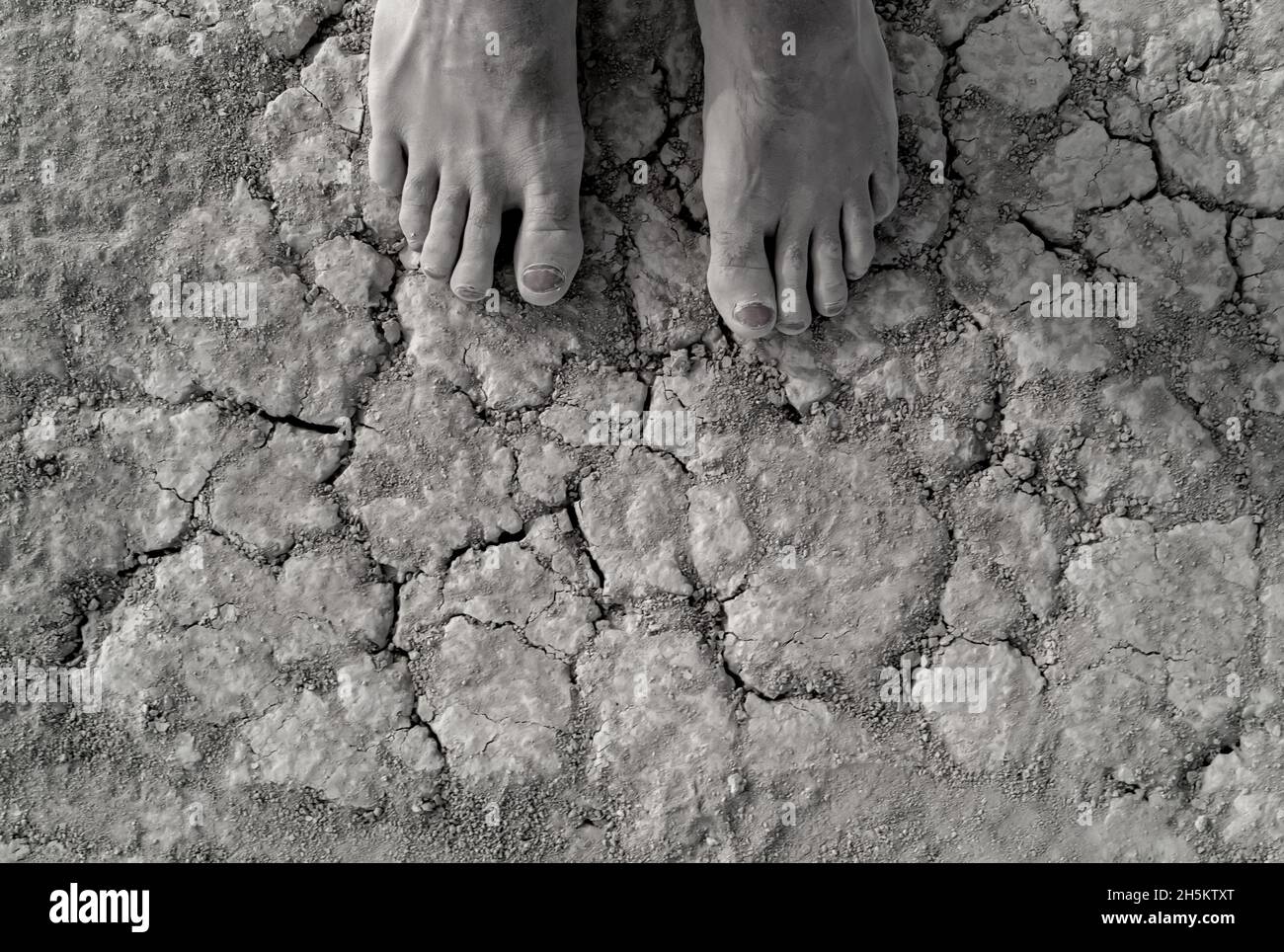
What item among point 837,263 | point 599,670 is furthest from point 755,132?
point 599,670

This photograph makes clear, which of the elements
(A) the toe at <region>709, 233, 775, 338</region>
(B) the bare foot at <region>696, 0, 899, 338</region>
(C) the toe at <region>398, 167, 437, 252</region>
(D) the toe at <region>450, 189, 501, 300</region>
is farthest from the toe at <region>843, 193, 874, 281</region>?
(C) the toe at <region>398, 167, 437, 252</region>

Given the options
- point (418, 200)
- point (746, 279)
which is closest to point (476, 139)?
point (418, 200)

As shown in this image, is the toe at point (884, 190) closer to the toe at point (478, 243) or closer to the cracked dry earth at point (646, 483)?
the cracked dry earth at point (646, 483)

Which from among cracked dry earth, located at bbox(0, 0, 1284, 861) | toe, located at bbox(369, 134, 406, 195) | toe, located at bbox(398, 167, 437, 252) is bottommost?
cracked dry earth, located at bbox(0, 0, 1284, 861)

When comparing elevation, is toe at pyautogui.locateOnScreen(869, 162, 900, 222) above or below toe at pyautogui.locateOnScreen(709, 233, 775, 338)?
above

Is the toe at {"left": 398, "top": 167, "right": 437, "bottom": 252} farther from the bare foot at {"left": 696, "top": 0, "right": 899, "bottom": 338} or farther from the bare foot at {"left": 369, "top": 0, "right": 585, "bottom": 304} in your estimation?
the bare foot at {"left": 696, "top": 0, "right": 899, "bottom": 338}

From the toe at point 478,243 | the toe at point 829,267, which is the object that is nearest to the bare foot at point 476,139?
the toe at point 478,243
